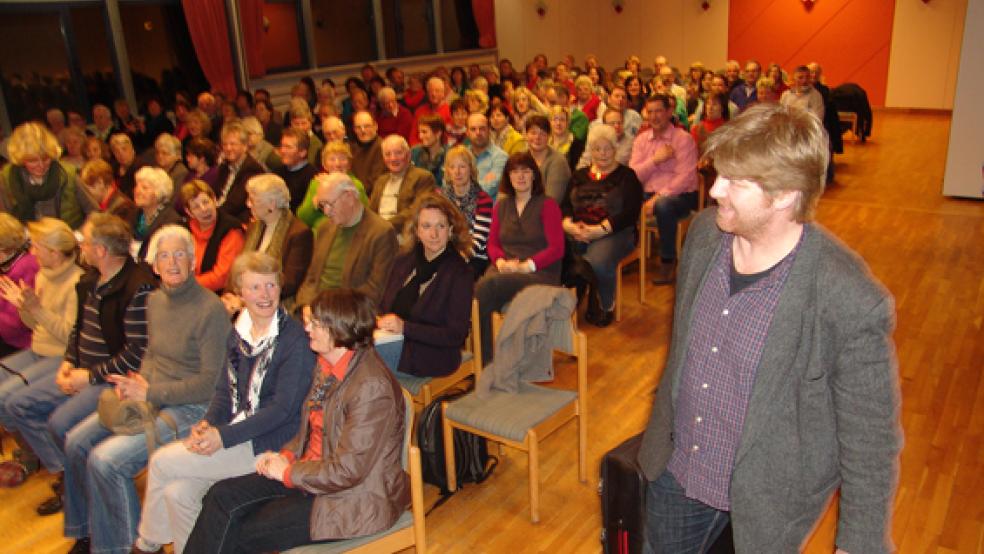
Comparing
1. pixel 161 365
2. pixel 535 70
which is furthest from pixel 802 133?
pixel 535 70

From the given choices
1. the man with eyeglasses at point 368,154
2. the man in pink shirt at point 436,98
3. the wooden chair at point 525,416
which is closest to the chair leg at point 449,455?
the wooden chair at point 525,416

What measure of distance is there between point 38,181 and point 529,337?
401cm

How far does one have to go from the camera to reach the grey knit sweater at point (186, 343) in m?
3.12

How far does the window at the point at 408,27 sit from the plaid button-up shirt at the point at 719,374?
11.6 meters

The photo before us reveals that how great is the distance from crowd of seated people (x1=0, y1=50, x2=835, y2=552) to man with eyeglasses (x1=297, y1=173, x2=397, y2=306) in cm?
1

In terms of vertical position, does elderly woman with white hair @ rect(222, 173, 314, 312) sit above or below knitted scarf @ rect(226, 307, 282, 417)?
above

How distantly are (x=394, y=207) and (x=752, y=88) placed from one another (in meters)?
6.23

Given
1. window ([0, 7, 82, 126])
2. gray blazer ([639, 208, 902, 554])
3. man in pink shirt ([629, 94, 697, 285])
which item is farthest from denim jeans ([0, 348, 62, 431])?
window ([0, 7, 82, 126])

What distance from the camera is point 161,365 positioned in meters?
3.22

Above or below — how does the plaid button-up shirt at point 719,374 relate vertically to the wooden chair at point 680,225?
above

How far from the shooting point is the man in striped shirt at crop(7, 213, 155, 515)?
3357 millimetres

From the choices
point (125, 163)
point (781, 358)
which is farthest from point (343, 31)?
point (781, 358)

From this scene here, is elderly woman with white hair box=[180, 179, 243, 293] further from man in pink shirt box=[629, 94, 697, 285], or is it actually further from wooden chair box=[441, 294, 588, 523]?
man in pink shirt box=[629, 94, 697, 285]

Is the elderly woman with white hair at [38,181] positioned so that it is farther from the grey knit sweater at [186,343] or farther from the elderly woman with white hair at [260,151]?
the grey knit sweater at [186,343]
